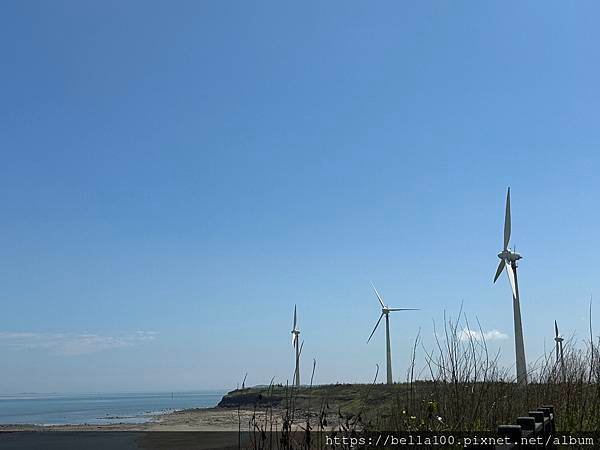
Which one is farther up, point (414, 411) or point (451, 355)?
point (451, 355)

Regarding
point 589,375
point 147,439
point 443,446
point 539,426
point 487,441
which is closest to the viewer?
point 487,441

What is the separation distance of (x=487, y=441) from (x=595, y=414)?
501cm

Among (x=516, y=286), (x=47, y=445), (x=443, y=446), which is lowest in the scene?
(x=47, y=445)

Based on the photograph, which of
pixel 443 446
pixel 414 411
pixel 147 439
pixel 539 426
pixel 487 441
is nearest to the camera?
pixel 487 441

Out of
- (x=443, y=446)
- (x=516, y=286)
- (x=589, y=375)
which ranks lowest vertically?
(x=443, y=446)

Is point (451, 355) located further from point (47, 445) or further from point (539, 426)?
point (47, 445)

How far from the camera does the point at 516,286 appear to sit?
36.2 metres

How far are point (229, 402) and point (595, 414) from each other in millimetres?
75204

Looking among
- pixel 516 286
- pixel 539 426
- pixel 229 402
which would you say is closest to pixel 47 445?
pixel 516 286

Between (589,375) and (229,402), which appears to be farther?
(229,402)

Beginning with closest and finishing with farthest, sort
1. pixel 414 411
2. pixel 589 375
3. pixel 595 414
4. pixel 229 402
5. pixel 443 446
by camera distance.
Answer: pixel 443 446 < pixel 414 411 < pixel 595 414 < pixel 589 375 < pixel 229 402

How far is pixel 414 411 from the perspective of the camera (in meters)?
8.80

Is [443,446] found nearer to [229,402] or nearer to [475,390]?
[475,390]

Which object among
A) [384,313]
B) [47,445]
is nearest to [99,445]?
[47,445]
